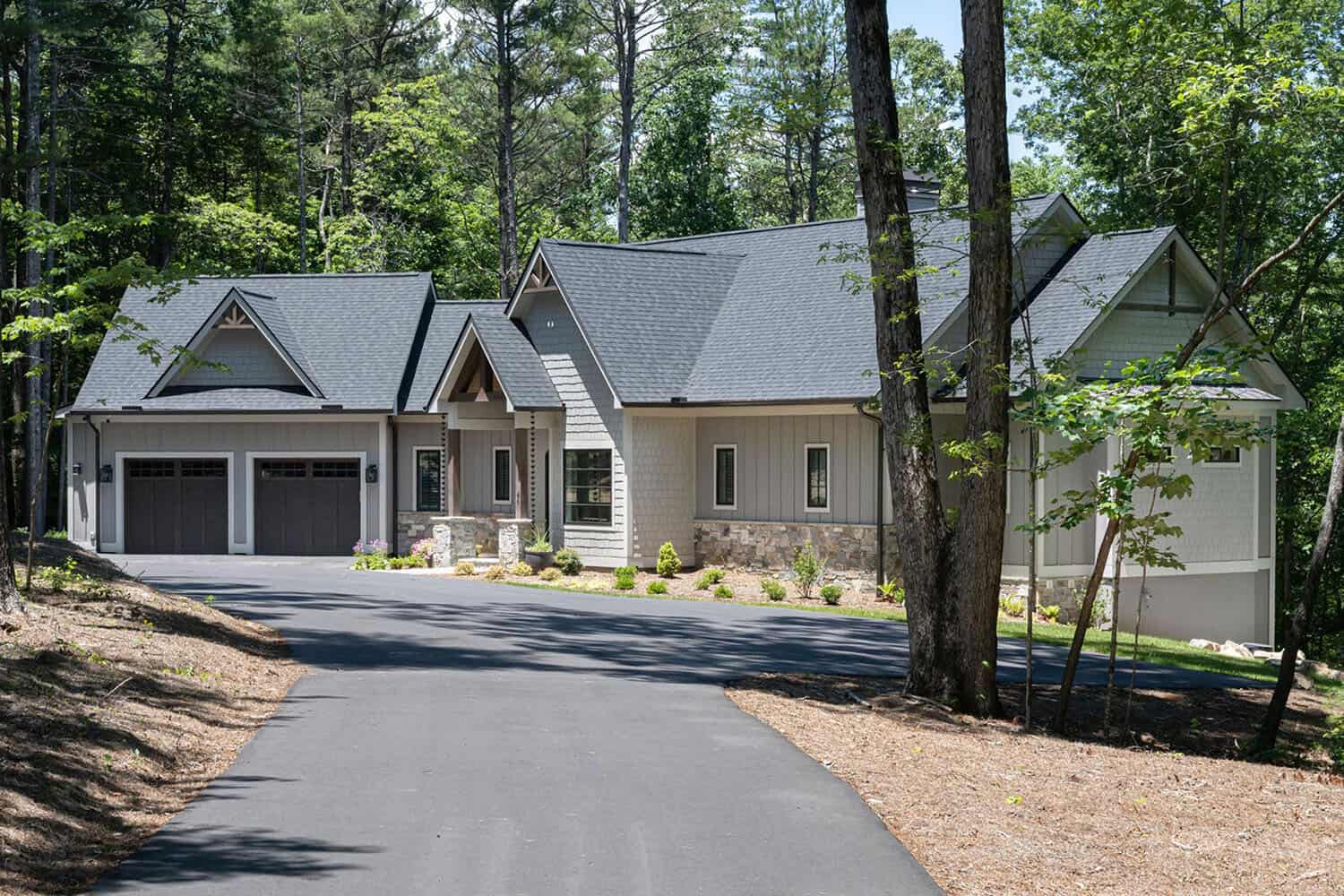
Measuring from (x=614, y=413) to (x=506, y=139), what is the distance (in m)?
17.1

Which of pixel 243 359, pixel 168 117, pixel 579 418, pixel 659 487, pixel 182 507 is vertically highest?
pixel 168 117

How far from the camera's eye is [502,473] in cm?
3041

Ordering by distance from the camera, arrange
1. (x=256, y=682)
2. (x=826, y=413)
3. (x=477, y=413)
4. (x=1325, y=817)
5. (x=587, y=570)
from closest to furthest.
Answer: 1. (x=1325, y=817)
2. (x=256, y=682)
3. (x=826, y=413)
4. (x=587, y=570)
5. (x=477, y=413)

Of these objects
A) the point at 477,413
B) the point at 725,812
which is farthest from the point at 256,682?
the point at 477,413

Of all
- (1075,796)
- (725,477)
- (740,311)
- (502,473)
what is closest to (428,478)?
(502,473)

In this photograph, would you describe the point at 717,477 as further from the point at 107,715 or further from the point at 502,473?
the point at 107,715

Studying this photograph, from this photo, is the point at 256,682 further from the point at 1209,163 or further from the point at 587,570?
the point at 587,570

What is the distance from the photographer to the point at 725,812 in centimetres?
804

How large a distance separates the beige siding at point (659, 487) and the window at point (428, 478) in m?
6.99

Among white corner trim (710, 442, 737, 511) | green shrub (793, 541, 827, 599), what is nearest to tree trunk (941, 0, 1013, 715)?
green shrub (793, 541, 827, 599)

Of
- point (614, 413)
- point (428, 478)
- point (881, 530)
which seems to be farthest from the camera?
point (428, 478)

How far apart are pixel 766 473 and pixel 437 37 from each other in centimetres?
2804

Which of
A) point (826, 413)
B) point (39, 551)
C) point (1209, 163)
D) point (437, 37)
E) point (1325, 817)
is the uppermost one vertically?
point (437, 37)

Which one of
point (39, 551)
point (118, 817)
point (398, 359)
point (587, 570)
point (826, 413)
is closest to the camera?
point (118, 817)
